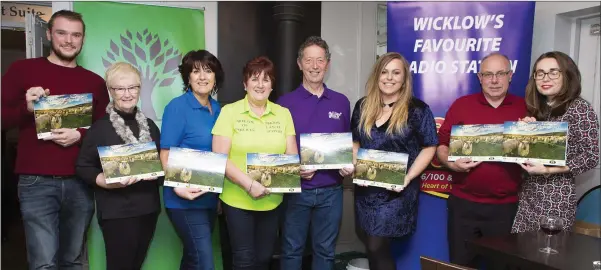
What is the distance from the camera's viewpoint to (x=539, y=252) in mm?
1844

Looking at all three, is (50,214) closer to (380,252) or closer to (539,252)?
(380,252)

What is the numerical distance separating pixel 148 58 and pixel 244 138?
1.67m

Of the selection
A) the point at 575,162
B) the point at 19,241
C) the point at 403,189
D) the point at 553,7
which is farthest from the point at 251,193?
the point at 19,241

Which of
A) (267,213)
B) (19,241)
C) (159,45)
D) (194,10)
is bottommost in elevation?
(19,241)

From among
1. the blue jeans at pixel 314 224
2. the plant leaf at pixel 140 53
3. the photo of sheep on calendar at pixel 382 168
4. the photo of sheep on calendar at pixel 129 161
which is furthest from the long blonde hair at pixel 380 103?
the plant leaf at pixel 140 53

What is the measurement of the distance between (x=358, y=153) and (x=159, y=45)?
207 centimetres

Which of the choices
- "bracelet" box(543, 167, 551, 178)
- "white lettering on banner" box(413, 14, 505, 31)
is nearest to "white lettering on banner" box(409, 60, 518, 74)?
"white lettering on banner" box(413, 14, 505, 31)

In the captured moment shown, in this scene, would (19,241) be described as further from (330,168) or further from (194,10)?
(330,168)

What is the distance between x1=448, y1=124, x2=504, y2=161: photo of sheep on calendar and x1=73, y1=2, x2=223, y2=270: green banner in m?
1.98

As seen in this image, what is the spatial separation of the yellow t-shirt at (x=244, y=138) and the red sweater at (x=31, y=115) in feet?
2.91

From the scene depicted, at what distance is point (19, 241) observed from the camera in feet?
Answer: 15.7

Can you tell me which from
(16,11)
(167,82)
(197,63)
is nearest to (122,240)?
(197,63)

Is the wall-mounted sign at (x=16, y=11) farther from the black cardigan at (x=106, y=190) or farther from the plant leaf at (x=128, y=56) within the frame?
the black cardigan at (x=106, y=190)

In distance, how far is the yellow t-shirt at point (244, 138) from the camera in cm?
238
